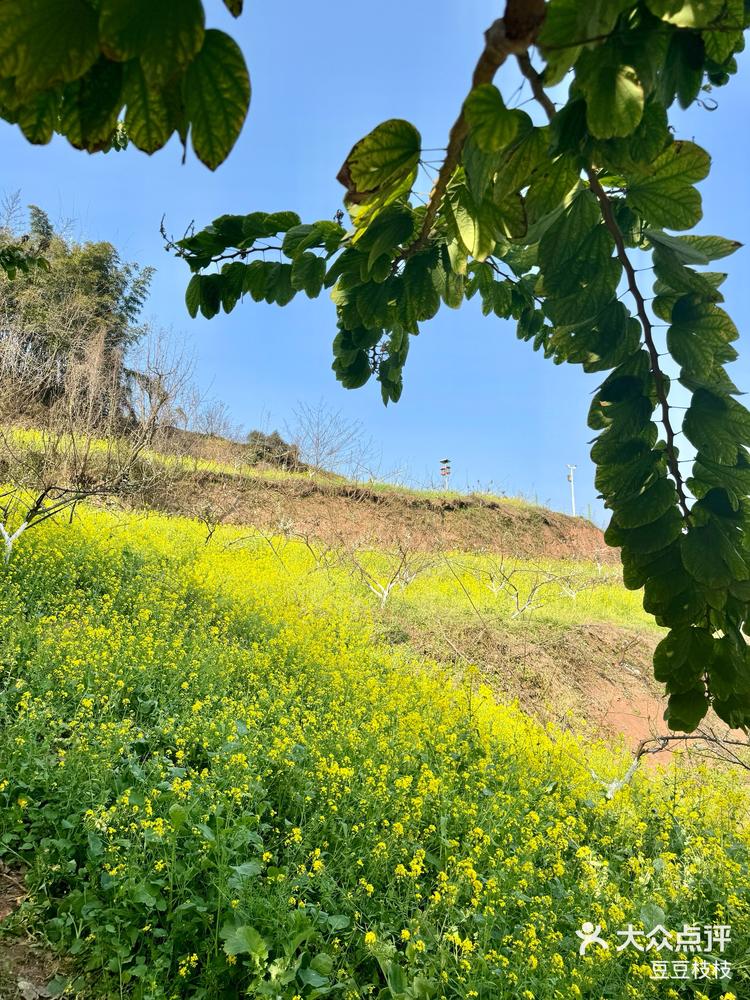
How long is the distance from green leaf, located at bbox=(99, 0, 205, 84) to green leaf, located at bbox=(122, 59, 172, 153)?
1.0 inches

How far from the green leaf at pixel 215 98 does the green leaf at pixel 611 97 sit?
20 centimetres

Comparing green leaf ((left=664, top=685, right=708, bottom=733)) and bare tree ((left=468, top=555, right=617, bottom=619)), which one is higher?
bare tree ((left=468, top=555, right=617, bottom=619))

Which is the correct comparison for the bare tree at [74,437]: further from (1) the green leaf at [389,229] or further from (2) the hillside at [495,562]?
(1) the green leaf at [389,229]

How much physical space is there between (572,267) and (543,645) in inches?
225

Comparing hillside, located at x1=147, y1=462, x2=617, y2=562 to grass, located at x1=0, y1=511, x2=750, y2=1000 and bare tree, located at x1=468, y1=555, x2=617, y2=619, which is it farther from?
grass, located at x1=0, y1=511, x2=750, y2=1000

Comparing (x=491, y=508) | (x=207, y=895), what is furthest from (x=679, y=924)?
(x=491, y=508)

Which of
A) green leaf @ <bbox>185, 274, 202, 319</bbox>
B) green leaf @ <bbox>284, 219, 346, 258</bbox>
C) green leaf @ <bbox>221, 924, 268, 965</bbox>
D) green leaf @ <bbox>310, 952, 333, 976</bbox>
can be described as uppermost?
green leaf @ <bbox>284, 219, 346, 258</bbox>

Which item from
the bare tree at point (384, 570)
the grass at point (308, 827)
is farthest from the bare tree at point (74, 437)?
the bare tree at point (384, 570)

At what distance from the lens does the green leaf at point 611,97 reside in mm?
327

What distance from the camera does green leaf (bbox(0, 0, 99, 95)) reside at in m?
0.22

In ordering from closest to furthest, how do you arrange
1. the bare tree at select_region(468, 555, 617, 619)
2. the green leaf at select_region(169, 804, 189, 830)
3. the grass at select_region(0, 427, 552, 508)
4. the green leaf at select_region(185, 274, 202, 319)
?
the green leaf at select_region(185, 274, 202, 319), the green leaf at select_region(169, 804, 189, 830), the bare tree at select_region(468, 555, 617, 619), the grass at select_region(0, 427, 552, 508)

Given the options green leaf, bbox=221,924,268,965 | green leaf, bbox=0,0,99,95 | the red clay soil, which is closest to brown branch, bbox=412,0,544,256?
green leaf, bbox=0,0,99,95

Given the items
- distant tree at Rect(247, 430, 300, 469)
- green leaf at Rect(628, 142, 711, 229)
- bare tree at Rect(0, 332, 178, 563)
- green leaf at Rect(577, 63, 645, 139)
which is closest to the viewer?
green leaf at Rect(577, 63, 645, 139)

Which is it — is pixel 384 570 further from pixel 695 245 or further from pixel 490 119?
pixel 490 119
